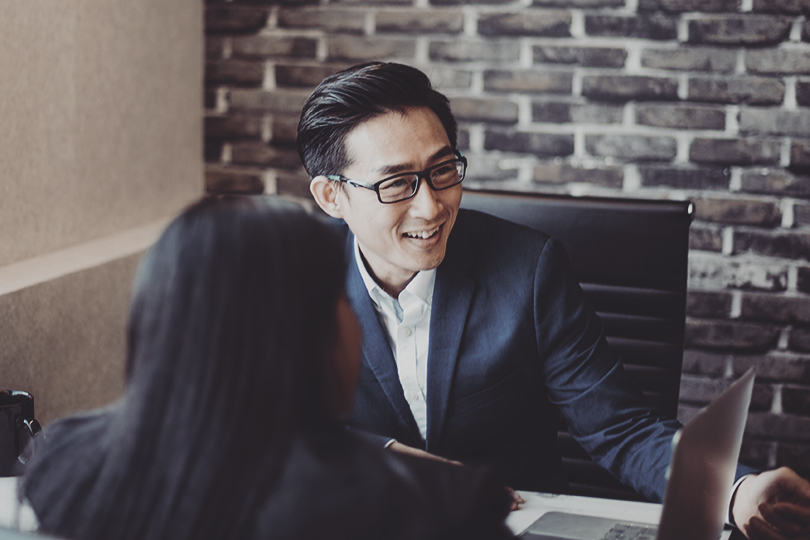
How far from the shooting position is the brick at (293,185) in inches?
89.6

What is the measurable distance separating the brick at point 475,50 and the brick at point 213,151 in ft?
2.38

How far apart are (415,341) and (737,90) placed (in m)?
1.17

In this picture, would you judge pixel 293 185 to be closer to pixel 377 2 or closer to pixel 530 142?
pixel 377 2

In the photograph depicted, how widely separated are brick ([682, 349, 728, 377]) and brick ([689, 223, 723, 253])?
0.95 ft

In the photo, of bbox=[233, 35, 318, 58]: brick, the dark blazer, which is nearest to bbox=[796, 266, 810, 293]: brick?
the dark blazer

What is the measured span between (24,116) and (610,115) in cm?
143

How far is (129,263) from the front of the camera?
1896mm

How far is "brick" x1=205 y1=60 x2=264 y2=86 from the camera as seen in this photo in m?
2.25

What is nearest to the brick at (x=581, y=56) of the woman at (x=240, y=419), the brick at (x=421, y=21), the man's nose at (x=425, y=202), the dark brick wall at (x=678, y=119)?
the dark brick wall at (x=678, y=119)

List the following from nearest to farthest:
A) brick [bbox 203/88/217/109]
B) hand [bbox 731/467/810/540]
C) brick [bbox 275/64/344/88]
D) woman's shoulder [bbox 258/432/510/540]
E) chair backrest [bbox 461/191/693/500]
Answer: woman's shoulder [bbox 258/432/510/540], hand [bbox 731/467/810/540], chair backrest [bbox 461/191/693/500], brick [bbox 275/64/344/88], brick [bbox 203/88/217/109]

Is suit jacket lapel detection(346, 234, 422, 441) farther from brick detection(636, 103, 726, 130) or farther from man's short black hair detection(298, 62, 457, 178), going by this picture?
brick detection(636, 103, 726, 130)

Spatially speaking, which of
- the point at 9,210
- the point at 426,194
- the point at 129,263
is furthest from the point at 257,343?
the point at 129,263

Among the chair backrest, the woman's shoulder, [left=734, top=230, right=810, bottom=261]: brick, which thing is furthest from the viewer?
[left=734, top=230, right=810, bottom=261]: brick

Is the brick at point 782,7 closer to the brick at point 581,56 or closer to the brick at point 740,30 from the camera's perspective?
the brick at point 740,30
